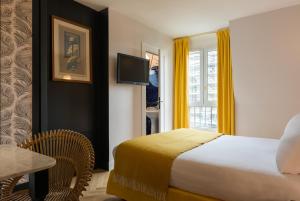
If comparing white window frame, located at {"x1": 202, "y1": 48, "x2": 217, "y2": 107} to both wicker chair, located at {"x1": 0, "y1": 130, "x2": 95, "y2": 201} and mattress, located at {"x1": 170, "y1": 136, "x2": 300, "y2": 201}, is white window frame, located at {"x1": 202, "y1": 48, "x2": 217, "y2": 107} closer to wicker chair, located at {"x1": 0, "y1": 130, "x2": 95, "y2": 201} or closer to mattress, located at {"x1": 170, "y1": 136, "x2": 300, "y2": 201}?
mattress, located at {"x1": 170, "y1": 136, "x2": 300, "y2": 201}

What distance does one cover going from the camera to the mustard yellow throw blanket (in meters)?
1.91

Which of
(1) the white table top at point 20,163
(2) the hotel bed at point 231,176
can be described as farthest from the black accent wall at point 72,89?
(1) the white table top at point 20,163

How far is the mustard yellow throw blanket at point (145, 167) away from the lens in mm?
1914

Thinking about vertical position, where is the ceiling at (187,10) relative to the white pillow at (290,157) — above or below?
above

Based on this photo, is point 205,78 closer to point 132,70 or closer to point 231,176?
point 132,70

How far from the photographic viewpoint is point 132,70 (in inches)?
145

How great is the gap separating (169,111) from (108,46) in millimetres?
2182

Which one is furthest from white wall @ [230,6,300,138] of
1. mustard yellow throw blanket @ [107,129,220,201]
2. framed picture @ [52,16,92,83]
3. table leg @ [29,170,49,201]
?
table leg @ [29,170,49,201]

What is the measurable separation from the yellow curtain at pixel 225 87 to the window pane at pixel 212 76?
8.3 inches

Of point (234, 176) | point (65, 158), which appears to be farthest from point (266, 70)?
point (65, 158)

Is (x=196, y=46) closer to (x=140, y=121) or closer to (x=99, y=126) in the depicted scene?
(x=140, y=121)

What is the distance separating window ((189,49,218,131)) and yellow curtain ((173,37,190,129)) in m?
0.15

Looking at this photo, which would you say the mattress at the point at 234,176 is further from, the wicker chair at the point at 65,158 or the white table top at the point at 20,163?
the white table top at the point at 20,163

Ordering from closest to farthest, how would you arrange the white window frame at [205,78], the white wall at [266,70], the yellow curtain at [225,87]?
1. the white wall at [266,70]
2. the yellow curtain at [225,87]
3. the white window frame at [205,78]
